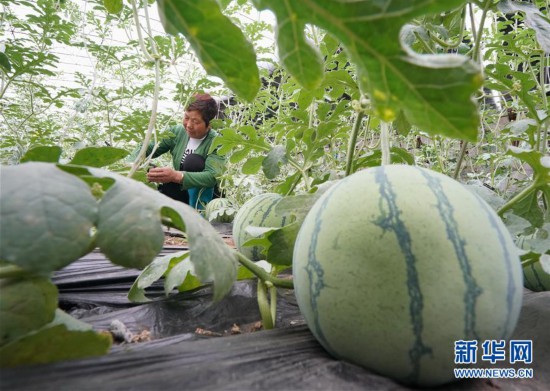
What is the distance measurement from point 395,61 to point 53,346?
65 cm

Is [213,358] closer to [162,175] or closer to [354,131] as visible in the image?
[354,131]

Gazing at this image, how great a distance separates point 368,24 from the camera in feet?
1.91

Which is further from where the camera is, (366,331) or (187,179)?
(187,179)

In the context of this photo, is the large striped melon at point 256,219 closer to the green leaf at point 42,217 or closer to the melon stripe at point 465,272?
the melon stripe at point 465,272

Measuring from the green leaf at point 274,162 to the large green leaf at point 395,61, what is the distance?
111 centimetres

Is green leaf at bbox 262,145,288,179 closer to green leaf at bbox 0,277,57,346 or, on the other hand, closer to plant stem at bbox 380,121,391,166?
plant stem at bbox 380,121,391,166

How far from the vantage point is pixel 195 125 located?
4.72 m

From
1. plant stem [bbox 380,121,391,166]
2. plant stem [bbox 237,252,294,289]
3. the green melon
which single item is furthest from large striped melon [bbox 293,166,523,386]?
the green melon

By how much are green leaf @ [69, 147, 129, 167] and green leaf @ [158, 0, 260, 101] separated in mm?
325

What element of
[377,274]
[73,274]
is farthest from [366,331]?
[73,274]

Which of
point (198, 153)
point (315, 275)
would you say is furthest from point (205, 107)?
point (315, 275)

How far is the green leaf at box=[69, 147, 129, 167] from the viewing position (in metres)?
0.92

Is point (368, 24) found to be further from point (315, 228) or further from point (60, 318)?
point (60, 318)

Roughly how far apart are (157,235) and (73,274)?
3.93 feet
